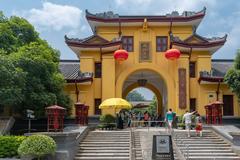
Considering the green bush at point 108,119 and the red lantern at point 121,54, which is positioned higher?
the red lantern at point 121,54

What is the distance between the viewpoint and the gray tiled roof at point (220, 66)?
101ft

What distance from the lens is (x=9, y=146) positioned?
18875 mm

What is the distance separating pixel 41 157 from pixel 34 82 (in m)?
6.93

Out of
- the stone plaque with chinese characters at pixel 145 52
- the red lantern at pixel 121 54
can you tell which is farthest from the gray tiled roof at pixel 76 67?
the stone plaque with chinese characters at pixel 145 52

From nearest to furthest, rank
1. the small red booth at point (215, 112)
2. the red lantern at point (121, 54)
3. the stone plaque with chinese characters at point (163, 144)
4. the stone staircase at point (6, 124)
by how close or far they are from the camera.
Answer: the stone plaque with chinese characters at point (163, 144) → the stone staircase at point (6, 124) → the small red booth at point (215, 112) → the red lantern at point (121, 54)

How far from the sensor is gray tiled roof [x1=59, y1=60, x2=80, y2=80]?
3056 cm

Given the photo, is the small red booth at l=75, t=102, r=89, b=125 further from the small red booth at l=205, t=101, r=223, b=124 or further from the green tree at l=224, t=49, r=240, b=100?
the green tree at l=224, t=49, r=240, b=100

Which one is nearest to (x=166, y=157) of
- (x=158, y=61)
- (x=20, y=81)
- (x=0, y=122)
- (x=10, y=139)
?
(x=10, y=139)

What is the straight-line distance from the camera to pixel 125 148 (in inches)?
802

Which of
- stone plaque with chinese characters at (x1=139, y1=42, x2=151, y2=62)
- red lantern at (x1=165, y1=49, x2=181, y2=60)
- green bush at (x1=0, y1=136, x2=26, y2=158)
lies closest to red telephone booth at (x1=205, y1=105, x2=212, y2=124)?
red lantern at (x1=165, y1=49, x2=181, y2=60)

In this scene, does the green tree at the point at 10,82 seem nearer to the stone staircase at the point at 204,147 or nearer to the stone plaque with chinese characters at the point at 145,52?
the stone staircase at the point at 204,147

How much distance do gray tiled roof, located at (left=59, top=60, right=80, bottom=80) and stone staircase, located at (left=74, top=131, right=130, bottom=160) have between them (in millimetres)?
7846

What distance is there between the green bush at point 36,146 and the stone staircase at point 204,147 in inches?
233

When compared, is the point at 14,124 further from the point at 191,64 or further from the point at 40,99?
the point at 191,64
